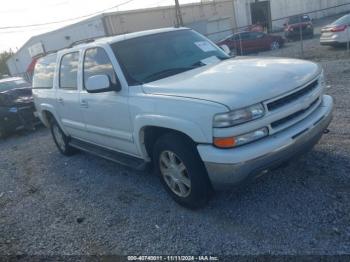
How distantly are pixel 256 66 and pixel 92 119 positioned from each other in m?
2.40

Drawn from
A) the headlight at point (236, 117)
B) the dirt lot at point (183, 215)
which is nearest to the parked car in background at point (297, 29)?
the dirt lot at point (183, 215)

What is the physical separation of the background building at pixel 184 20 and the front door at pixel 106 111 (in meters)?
24.7

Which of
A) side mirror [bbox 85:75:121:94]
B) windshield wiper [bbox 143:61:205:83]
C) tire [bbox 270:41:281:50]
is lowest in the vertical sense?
tire [bbox 270:41:281:50]

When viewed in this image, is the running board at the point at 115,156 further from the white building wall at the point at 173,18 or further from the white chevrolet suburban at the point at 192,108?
the white building wall at the point at 173,18

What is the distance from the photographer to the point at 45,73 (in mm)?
6367

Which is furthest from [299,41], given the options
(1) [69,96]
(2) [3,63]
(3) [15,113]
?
(2) [3,63]

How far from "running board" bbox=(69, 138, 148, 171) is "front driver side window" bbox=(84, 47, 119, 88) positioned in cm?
100

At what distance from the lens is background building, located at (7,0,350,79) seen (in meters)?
29.6

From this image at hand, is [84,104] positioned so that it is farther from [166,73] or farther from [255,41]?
[255,41]

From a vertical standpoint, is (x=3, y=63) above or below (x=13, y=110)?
below

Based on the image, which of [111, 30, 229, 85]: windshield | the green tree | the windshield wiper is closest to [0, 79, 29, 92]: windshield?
[111, 30, 229, 85]: windshield

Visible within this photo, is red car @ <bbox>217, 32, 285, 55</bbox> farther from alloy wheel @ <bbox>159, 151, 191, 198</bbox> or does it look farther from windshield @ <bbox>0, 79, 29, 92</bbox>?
alloy wheel @ <bbox>159, 151, 191, 198</bbox>

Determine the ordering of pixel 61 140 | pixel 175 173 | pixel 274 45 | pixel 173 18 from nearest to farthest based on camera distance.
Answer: pixel 175 173
pixel 61 140
pixel 274 45
pixel 173 18

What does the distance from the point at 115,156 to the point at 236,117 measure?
2.21m
